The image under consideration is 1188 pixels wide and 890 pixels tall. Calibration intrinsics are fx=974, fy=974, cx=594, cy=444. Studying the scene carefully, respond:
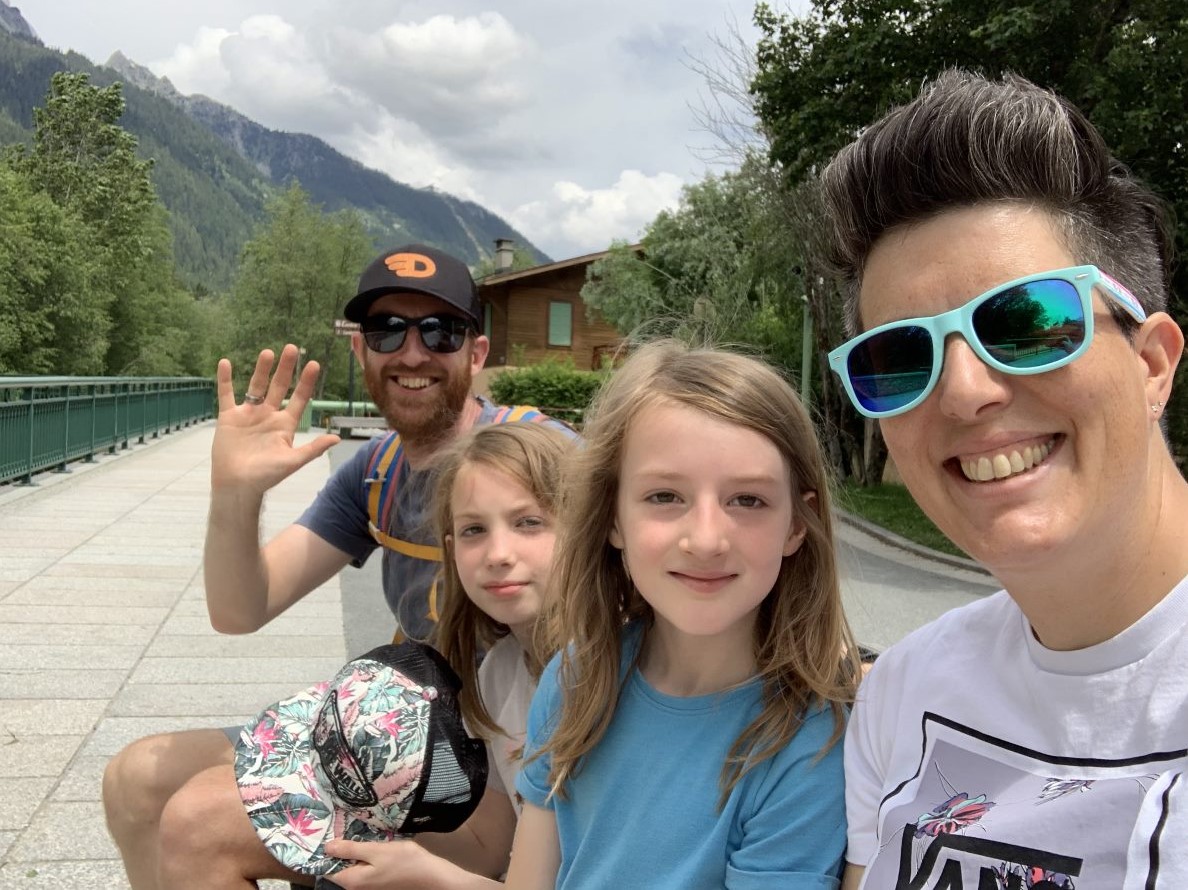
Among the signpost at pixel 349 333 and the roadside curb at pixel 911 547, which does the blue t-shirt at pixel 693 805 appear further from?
the roadside curb at pixel 911 547

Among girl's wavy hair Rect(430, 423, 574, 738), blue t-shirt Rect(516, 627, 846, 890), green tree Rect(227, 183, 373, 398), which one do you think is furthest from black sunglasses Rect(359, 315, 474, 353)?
green tree Rect(227, 183, 373, 398)

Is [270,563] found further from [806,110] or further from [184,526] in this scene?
[806,110]

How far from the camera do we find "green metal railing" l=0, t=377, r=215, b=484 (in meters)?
10.3

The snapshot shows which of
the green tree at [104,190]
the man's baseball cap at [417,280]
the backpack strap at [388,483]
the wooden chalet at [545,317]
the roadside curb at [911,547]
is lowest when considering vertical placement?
the roadside curb at [911,547]

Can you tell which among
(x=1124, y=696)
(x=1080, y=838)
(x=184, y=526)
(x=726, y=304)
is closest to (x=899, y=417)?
(x=1124, y=696)

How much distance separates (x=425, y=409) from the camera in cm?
287

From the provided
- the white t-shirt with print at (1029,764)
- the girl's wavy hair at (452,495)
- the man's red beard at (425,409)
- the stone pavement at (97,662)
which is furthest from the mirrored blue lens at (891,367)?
the stone pavement at (97,662)

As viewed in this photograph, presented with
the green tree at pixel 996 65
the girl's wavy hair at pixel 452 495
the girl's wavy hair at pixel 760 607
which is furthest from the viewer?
the green tree at pixel 996 65

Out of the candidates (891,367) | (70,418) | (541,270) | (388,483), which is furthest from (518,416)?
(541,270)

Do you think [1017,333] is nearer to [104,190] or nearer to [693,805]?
[693,805]

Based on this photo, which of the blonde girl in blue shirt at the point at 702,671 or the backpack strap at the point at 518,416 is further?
the backpack strap at the point at 518,416

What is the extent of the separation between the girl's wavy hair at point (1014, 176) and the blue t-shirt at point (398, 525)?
1406mm

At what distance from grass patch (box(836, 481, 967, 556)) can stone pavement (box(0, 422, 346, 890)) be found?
5.61 meters

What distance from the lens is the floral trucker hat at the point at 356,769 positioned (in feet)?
5.76
